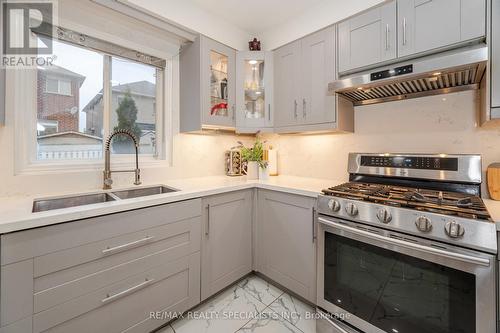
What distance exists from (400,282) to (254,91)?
1933 mm

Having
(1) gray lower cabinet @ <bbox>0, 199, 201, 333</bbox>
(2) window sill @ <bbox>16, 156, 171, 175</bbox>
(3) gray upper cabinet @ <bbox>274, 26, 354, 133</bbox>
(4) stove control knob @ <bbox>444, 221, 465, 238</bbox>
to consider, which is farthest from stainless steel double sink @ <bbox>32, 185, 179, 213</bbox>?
(4) stove control knob @ <bbox>444, 221, 465, 238</bbox>

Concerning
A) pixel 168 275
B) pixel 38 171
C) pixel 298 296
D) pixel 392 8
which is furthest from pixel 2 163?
pixel 392 8

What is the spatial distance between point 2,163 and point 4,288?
33.2 inches

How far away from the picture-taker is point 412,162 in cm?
160

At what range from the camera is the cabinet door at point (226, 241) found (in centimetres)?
167

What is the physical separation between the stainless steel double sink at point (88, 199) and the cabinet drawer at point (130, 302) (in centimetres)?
53

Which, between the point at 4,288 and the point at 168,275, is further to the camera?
the point at 168,275

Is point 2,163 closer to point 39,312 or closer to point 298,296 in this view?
point 39,312

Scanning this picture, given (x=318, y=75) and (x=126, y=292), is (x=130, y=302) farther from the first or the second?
(x=318, y=75)

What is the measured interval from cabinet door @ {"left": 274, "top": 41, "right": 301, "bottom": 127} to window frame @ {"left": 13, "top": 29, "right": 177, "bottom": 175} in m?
1.01

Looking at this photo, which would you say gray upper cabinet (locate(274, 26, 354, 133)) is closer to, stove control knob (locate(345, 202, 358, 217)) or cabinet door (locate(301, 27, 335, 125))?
cabinet door (locate(301, 27, 335, 125))

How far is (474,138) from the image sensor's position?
1492 mm

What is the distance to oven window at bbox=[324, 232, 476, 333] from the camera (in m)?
1.02

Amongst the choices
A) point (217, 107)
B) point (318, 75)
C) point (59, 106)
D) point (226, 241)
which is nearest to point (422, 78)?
point (318, 75)
